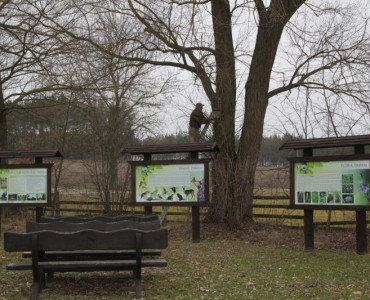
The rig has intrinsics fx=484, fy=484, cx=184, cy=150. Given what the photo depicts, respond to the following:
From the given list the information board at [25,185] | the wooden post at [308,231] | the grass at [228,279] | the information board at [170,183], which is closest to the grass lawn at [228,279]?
the grass at [228,279]

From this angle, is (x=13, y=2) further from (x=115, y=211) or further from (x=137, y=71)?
(x=115, y=211)

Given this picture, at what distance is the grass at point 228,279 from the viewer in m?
6.32

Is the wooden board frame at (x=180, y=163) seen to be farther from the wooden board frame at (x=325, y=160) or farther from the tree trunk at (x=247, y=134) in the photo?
the wooden board frame at (x=325, y=160)

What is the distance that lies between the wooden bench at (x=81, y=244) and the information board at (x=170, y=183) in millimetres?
4445

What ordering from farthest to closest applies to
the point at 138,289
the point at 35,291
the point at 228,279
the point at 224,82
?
the point at 224,82 < the point at 228,279 < the point at 138,289 < the point at 35,291

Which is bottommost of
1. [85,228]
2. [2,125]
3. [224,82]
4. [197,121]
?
[85,228]

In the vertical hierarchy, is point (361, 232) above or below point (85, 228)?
below

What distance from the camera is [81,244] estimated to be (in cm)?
608

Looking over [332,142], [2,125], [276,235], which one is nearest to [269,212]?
[276,235]

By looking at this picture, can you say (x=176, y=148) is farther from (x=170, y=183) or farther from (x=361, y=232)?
(x=361, y=232)

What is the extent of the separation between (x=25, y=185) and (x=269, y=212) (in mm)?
6746

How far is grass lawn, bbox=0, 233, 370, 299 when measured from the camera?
6.33 m

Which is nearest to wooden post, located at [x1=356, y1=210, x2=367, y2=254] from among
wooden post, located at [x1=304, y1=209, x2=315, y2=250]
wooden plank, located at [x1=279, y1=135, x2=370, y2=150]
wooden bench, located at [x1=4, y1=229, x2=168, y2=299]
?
wooden post, located at [x1=304, y1=209, x2=315, y2=250]

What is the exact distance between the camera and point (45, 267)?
6137mm
